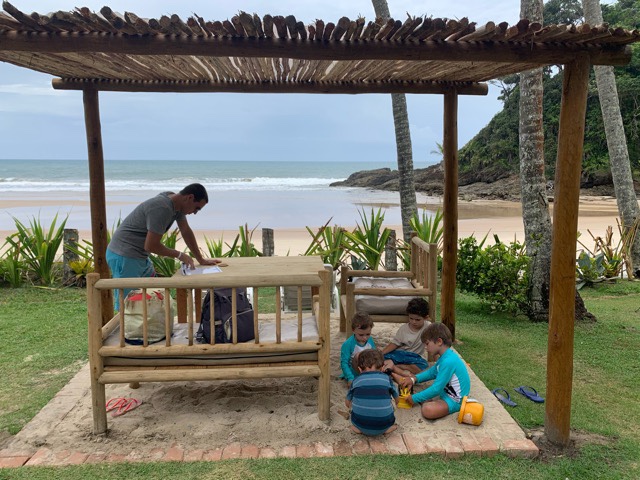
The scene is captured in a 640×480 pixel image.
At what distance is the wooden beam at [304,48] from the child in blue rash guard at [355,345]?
194 cm

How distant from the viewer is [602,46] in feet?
10.6

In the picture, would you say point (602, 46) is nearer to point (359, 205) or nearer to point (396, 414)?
point (396, 414)

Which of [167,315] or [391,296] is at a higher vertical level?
[167,315]

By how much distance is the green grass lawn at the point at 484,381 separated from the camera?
313cm

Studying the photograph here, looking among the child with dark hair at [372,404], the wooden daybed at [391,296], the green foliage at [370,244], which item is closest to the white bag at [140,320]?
the child with dark hair at [372,404]

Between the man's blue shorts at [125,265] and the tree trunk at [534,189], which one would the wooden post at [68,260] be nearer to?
the man's blue shorts at [125,265]

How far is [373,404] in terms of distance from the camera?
11.2 feet

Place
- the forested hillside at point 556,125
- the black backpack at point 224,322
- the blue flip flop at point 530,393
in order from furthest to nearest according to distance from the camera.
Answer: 1. the forested hillside at point 556,125
2. the blue flip flop at point 530,393
3. the black backpack at point 224,322

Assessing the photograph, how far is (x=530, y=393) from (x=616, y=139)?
6.17m

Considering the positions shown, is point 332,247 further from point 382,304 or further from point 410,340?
point 410,340

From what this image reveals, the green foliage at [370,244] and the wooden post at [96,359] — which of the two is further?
the green foliage at [370,244]

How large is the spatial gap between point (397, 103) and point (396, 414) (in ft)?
18.7

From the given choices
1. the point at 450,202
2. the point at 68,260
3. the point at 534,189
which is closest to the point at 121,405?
the point at 450,202

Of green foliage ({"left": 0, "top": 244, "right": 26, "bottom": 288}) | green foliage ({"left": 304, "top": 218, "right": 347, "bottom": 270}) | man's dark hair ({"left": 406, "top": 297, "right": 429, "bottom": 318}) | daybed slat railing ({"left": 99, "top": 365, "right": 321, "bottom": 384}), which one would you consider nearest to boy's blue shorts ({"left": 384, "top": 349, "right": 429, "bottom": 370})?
man's dark hair ({"left": 406, "top": 297, "right": 429, "bottom": 318})
